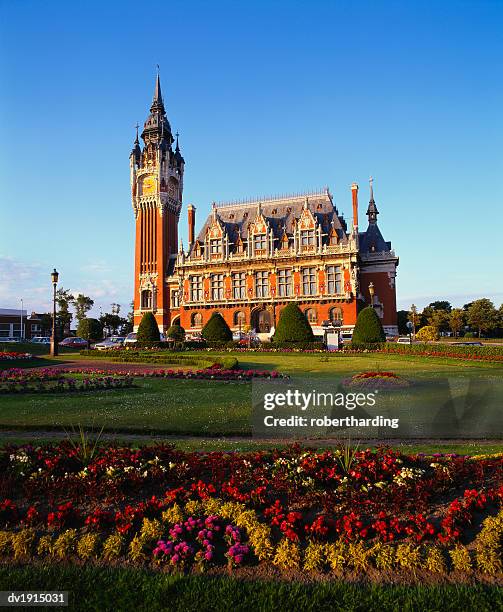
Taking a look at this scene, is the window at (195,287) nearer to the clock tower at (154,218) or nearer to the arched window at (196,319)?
the arched window at (196,319)

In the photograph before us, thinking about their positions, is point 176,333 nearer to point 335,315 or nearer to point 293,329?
point 293,329

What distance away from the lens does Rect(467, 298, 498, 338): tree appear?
8019cm

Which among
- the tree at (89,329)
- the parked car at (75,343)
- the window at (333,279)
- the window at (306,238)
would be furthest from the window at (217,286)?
the parked car at (75,343)

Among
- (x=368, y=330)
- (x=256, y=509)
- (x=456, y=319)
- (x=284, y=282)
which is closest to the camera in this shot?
(x=256, y=509)

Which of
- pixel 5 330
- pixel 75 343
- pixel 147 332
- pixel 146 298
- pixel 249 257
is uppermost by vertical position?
pixel 249 257

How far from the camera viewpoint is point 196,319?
62500 mm

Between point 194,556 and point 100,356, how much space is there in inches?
1282

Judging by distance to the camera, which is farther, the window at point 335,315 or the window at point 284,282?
the window at point 284,282

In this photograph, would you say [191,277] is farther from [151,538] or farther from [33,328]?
[151,538]

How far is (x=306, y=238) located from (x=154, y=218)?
75.6 ft

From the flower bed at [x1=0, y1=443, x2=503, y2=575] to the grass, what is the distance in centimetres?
32

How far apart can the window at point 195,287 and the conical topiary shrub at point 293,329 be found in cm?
2420

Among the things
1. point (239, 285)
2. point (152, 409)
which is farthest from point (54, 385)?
point (239, 285)

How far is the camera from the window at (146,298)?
66.0m
